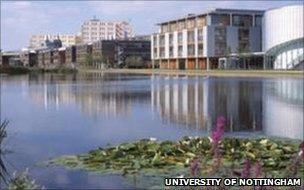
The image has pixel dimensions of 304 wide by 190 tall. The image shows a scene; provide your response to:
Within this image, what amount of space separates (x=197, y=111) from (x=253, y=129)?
8.97 m

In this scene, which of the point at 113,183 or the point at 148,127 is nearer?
the point at 113,183

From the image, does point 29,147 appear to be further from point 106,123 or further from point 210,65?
point 210,65

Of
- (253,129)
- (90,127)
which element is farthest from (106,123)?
(253,129)

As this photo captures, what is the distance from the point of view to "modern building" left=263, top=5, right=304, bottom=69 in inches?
5187

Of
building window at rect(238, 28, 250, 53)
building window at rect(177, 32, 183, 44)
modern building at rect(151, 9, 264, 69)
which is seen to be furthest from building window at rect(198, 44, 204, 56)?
building window at rect(177, 32, 183, 44)

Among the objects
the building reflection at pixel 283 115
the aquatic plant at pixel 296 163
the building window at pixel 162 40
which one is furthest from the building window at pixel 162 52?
the aquatic plant at pixel 296 163

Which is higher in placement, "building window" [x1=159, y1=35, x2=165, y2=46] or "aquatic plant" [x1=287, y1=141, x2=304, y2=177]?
"building window" [x1=159, y1=35, x2=165, y2=46]

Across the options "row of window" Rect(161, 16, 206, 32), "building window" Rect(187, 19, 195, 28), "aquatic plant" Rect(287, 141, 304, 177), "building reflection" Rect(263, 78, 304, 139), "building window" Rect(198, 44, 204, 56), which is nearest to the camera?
"aquatic plant" Rect(287, 141, 304, 177)

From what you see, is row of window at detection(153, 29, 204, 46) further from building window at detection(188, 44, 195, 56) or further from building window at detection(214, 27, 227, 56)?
building window at detection(214, 27, 227, 56)

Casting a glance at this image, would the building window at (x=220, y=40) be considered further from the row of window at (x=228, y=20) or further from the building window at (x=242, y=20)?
the building window at (x=242, y=20)

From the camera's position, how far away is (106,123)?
26828mm

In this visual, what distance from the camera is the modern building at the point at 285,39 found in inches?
5187

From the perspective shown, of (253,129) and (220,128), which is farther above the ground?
(220,128)

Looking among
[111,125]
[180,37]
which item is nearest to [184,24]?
[180,37]
